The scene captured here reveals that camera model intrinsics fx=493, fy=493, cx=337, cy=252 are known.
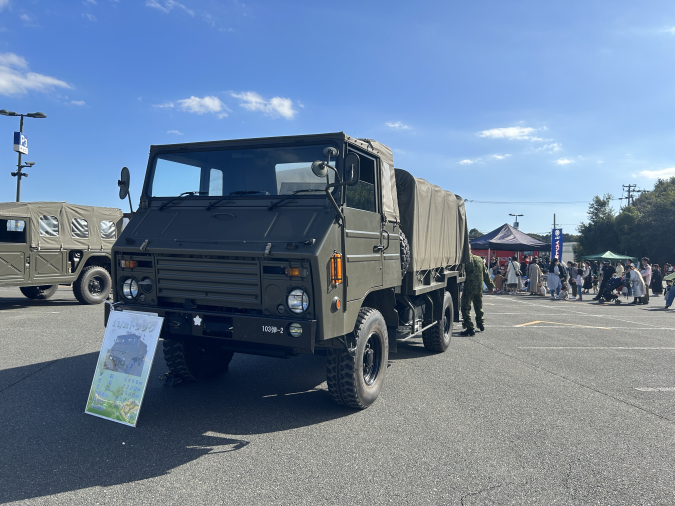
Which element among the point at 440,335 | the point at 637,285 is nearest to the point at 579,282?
the point at 637,285

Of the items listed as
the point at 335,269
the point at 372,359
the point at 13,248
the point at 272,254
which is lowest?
the point at 372,359

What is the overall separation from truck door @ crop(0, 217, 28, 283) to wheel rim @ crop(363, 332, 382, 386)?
9.13m

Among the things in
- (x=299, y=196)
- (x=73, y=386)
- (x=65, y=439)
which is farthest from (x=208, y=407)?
(x=299, y=196)

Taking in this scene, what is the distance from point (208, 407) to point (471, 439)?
2.42 metres

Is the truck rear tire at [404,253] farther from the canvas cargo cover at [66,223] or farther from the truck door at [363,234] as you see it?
the canvas cargo cover at [66,223]

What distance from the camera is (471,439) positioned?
4051 millimetres

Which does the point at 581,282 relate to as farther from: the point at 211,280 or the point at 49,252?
the point at 211,280

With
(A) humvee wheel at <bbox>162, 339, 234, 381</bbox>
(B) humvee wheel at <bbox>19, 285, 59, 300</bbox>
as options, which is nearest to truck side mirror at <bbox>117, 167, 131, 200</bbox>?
(A) humvee wheel at <bbox>162, 339, 234, 381</bbox>

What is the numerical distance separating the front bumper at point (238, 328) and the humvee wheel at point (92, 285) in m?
8.59

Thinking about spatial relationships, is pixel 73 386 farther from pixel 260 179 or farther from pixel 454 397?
pixel 454 397

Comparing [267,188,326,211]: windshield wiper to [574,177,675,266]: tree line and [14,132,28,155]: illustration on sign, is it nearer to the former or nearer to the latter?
[14,132,28,155]: illustration on sign

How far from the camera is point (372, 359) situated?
5.05 m

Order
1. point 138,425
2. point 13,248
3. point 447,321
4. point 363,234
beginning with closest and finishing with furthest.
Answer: point 138,425 → point 363,234 → point 447,321 → point 13,248

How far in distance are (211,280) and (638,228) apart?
4949 cm
